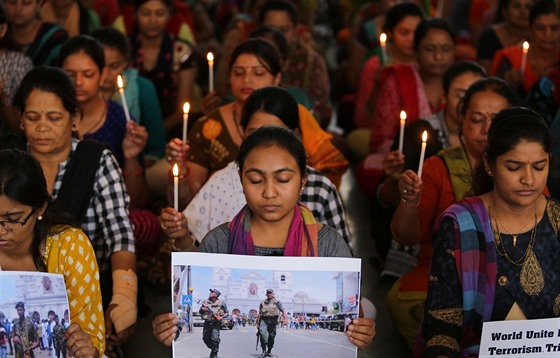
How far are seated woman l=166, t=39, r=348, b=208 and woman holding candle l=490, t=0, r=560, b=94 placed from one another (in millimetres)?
1605

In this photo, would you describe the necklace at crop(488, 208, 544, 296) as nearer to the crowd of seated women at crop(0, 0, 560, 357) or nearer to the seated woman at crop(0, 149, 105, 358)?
the crowd of seated women at crop(0, 0, 560, 357)

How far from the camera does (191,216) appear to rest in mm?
3844

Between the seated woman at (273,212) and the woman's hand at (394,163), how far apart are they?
881mm

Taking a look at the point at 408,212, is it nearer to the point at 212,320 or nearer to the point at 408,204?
the point at 408,204

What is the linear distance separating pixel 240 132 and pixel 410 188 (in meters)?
1.09

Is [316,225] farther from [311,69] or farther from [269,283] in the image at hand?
[311,69]

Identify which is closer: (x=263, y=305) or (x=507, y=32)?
(x=263, y=305)

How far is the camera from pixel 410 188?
359 cm

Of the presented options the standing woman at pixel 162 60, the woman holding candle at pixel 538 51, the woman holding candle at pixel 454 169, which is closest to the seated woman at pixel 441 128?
the woman holding candle at pixel 454 169

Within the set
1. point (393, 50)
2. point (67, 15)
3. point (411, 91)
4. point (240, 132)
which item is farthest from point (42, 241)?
point (393, 50)

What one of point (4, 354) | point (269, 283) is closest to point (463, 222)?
point (269, 283)

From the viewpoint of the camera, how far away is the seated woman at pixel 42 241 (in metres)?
3.04

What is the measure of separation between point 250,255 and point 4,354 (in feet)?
2.47

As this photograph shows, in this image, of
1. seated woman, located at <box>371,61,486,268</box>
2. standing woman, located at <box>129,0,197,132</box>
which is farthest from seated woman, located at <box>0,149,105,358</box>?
standing woman, located at <box>129,0,197,132</box>
